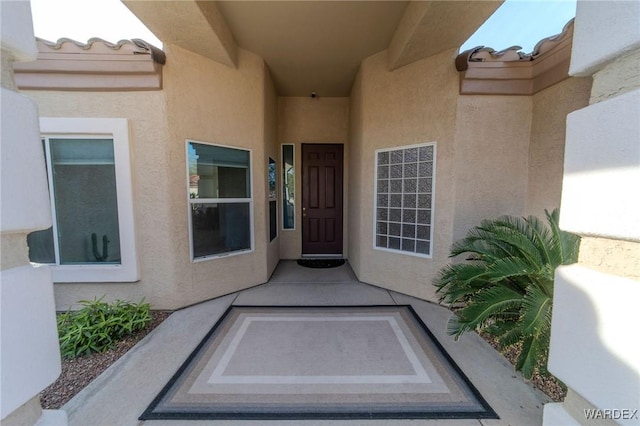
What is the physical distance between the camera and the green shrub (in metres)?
2.39

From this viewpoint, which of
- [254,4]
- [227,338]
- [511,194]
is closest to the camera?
[227,338]

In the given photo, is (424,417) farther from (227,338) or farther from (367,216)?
(367,216)

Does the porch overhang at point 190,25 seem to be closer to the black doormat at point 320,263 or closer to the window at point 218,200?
the window at point 218,200

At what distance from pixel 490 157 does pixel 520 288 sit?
1847mm

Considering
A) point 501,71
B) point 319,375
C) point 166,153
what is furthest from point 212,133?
point 501,71

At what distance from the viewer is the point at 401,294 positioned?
3781mm

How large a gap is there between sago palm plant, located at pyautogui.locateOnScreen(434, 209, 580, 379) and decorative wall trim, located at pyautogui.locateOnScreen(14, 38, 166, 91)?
430 centimetres

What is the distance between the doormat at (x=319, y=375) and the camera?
1778 mm

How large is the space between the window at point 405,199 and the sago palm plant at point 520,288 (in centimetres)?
124

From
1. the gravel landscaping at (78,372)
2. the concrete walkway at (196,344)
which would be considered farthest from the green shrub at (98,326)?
the concrete walkway at (196,344)

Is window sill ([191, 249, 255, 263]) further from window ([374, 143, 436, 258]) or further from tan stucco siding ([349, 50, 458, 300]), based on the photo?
window ([374, 143, 436, 258])

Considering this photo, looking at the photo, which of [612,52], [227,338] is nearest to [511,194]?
[612,52]

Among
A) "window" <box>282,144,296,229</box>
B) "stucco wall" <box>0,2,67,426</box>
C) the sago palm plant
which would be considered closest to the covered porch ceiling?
"window" <box>282,144,296,229</box>

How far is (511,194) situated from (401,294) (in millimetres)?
2083
